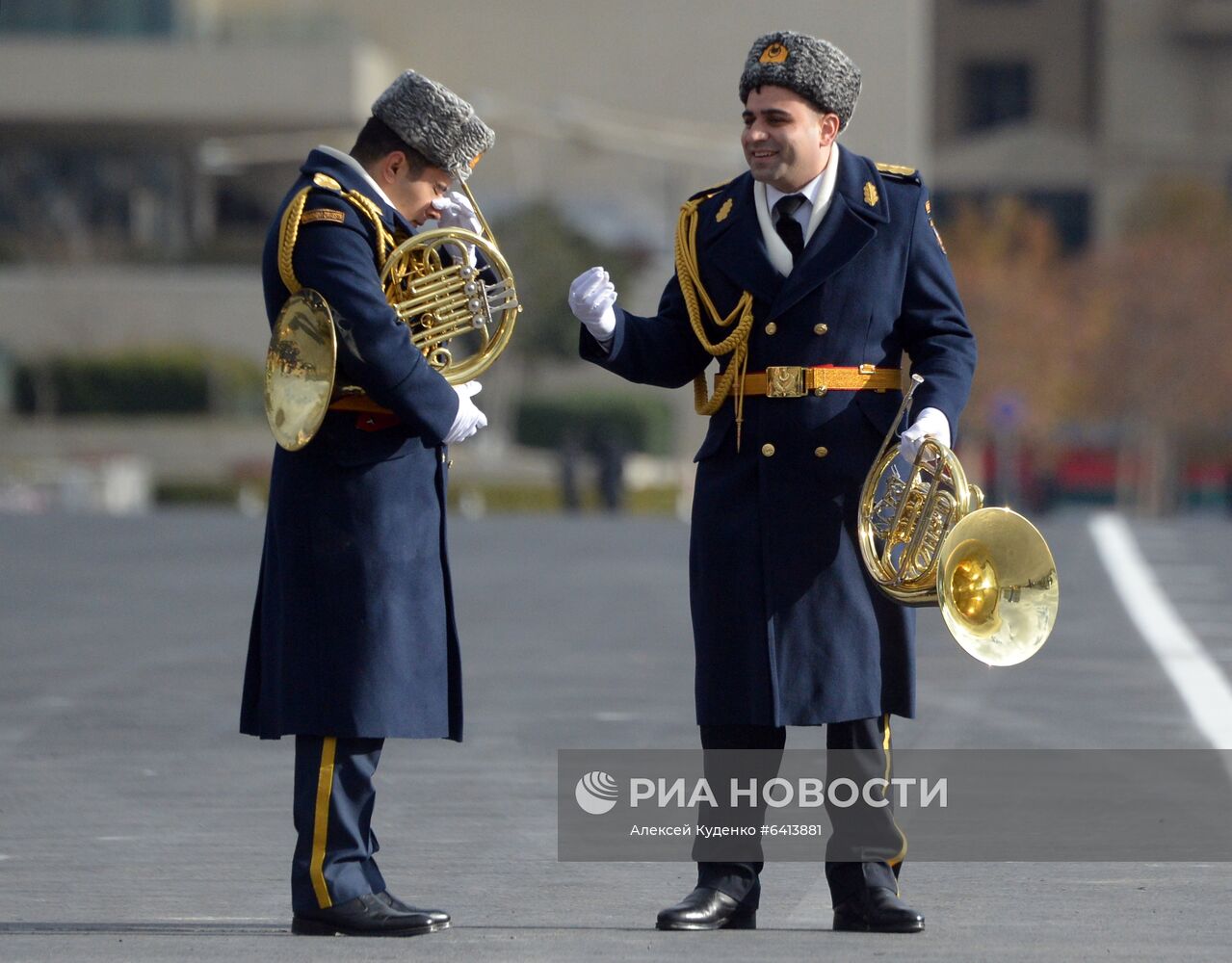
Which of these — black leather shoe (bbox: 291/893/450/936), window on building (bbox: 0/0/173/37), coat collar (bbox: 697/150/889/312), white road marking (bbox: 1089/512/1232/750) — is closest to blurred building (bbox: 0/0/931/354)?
window on building (bbox: 0/0/173/37)

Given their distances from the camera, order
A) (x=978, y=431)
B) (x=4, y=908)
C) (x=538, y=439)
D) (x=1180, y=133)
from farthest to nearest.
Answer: (x=1180, y=133) < (x=978, y=431) < (x=538, y=439) < (x=4, y=908)

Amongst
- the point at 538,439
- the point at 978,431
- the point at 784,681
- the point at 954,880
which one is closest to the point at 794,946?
the point at 784,681

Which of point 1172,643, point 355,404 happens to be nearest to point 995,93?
point 1172,643

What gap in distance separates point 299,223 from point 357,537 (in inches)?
29.8

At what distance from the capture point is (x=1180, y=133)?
77.2 m

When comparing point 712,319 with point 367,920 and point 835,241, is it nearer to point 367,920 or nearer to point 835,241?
point 835,241

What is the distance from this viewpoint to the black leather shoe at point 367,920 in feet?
19.0

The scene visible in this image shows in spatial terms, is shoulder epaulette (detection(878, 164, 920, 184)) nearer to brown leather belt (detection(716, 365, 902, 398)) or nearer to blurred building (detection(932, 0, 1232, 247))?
brown leather belt (detection(716, 365, 902, 398))

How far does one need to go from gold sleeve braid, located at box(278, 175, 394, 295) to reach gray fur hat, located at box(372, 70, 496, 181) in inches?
7.5

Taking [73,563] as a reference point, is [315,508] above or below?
above

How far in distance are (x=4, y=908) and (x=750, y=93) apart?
2.83m

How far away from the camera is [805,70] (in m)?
5.84

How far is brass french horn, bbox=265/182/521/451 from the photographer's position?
18.6 feet

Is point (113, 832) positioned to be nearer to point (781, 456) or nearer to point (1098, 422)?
point (781, 456)
